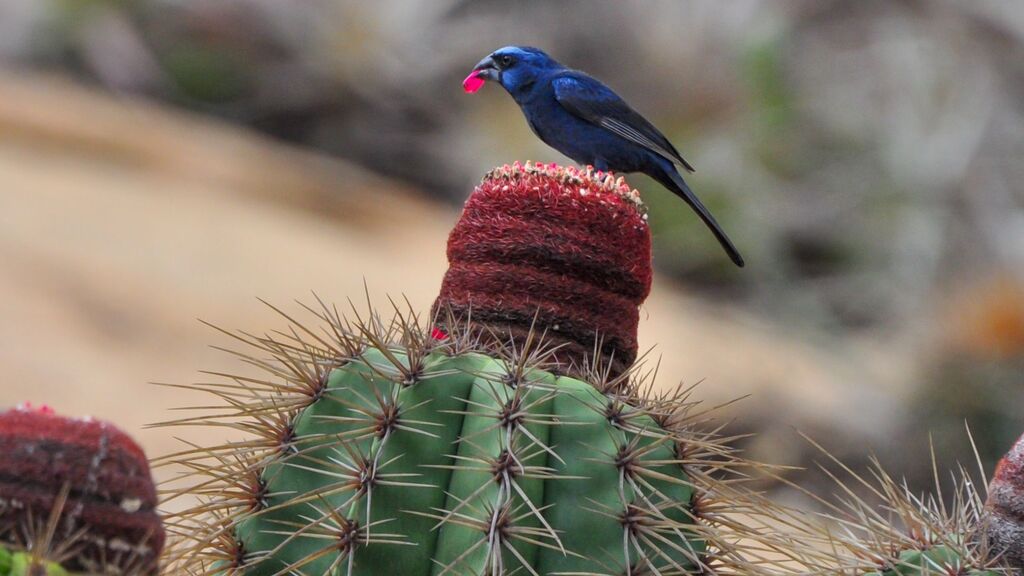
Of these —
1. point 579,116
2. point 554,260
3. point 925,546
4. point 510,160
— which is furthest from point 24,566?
point 510,160

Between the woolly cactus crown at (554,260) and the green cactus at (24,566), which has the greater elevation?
the woolly cactus crown at (554,260)

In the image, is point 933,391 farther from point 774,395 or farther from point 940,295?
point 940,295

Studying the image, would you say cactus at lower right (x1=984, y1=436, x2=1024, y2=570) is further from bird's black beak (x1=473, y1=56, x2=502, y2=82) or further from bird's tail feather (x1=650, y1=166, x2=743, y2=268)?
bird's black beak (x1=473, y1=56, x2=502, y2=82)

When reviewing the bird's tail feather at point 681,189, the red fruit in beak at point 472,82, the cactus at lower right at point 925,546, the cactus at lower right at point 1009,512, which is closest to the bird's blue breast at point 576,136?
the bird's tail feather at point 681,189

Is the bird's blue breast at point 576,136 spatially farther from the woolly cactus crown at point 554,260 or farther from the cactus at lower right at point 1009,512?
the cactus at lower right at point 1009,512

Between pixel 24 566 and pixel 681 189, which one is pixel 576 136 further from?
pixel 24 566

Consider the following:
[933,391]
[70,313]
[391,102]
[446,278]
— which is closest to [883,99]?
[391,102]
